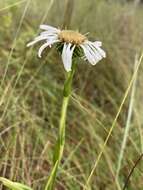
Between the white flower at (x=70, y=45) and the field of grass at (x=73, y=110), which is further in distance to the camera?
the field of grass at (x=73, y=110)

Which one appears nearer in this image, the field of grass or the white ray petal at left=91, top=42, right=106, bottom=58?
the white ray petal at left=91, top=42, right=106, bottom=58

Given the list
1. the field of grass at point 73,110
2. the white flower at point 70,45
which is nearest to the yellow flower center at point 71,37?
the white flower at point 70,45

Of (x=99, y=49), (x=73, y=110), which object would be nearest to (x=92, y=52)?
(x=99, y=49)

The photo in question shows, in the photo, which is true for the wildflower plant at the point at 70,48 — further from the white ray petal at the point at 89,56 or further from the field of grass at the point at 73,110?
the field of grass at the point at 73,110

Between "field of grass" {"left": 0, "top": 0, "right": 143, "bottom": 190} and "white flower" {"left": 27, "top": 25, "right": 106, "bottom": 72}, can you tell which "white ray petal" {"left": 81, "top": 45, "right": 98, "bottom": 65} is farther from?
"field of grass" {"left": 0, "top": 0, "right": 143, "bottom": 190}

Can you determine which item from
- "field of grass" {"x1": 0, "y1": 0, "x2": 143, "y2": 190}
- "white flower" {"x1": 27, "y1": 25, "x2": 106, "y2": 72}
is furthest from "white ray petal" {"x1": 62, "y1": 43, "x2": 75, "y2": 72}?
"field of grass" {"x1": 0, "y1": 0, "x2": 143, "y2": 190}

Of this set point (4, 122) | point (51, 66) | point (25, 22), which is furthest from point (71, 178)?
point (25, 22)

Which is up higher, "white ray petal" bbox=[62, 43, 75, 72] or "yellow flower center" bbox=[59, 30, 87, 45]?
"yellow flower center" bbox=[59, 30, 87, 45]

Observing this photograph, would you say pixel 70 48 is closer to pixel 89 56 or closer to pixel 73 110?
pixel 89 56

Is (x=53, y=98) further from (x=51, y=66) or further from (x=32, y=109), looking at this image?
(x=51, y=66)
